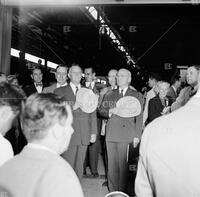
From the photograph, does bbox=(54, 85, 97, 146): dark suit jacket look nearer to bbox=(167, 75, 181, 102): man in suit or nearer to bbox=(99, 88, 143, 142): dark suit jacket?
bbox=(99, 88, 143, 142): dark suit jacket

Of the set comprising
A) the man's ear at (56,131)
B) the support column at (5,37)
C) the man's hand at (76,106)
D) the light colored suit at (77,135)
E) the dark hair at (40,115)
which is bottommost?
the light colored suit at (77,135)

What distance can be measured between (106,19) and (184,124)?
28.6 feet

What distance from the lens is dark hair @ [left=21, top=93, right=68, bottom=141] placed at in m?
1.14

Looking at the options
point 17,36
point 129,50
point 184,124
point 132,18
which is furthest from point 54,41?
point 184,124

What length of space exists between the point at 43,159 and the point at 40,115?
173 mm

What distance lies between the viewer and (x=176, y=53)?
15773 millimetres

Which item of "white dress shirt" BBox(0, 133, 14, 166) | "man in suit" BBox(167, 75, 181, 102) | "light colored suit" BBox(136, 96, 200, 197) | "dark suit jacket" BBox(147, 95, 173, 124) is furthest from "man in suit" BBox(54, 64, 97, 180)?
"light colored suit" BBox(136, 96, 200, 197)

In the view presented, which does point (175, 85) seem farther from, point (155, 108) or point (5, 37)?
point (5, 37)

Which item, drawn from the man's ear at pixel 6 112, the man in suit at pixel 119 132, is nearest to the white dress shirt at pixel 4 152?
the man's ear at pixel 6 112

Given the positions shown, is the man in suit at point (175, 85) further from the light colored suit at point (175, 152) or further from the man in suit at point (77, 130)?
the light colored suit at point (175, 152)

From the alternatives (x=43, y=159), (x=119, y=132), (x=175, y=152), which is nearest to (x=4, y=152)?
(x=43, y=159)

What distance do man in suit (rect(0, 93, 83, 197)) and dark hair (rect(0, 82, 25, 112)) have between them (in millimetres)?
469

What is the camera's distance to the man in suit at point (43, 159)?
99 cm

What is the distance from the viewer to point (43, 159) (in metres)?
1.04
